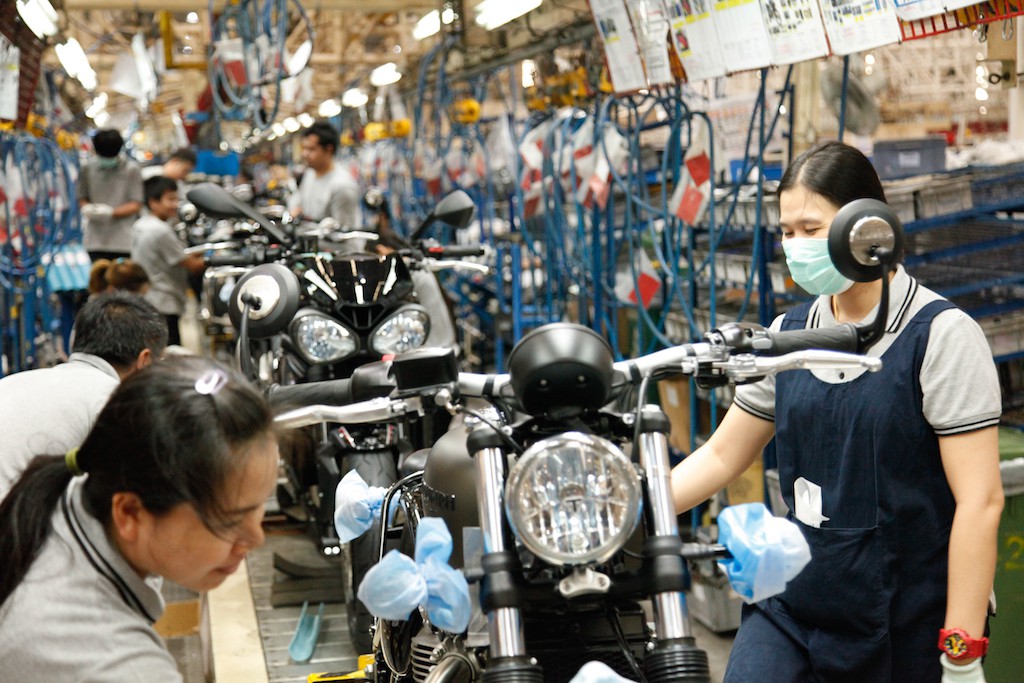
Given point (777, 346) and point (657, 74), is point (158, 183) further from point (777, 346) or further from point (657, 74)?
point (777, 346)

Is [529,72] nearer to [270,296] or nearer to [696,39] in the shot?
[696,39]

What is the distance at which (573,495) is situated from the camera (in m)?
1.54

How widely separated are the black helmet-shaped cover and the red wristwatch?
0.91 metres

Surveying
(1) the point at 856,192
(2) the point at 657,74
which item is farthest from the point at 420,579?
(2) the point at 657,74

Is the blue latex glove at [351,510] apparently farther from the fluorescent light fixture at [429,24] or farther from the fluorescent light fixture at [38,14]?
the fluorescent light fixture at [429,24]

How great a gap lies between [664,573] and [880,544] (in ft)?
2.84

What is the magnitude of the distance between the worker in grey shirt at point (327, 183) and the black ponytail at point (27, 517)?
6.48 metres

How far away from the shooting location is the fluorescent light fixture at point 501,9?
19.9ft

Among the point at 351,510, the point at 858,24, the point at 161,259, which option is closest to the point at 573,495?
the point at 351,510

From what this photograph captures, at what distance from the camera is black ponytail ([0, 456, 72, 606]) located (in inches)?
60.2

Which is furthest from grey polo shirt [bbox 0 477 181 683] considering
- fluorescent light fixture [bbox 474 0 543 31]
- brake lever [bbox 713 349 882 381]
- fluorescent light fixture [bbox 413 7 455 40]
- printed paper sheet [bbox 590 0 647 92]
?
fluorescent light fixture [bbox 413 7 455 40]

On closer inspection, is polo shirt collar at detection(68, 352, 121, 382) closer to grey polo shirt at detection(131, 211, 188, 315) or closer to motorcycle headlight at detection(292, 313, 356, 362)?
motorcycle headlight at detection(292, 313, 356, 362)

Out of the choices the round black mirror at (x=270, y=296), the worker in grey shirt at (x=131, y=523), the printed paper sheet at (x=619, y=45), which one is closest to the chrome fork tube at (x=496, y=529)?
the worker in grey shirt at (x=131, y=523)

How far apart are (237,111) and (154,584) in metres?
6.66
